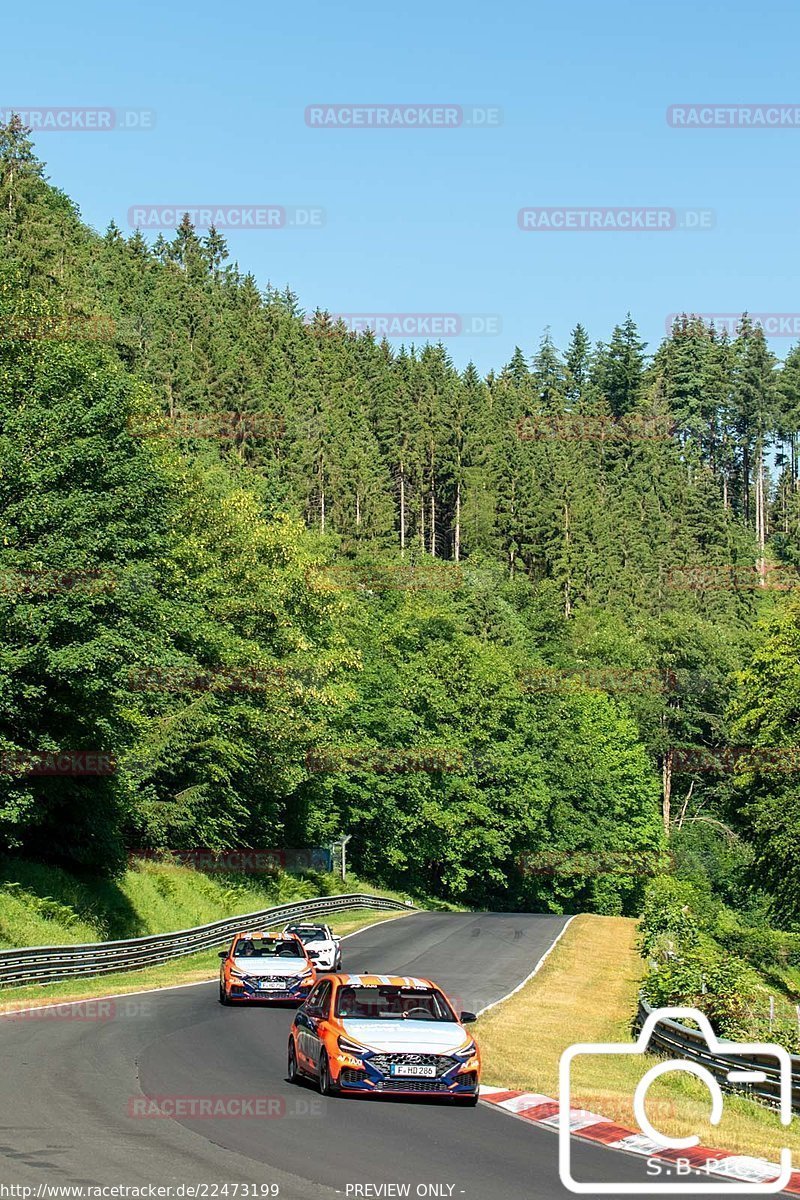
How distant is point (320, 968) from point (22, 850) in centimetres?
1147

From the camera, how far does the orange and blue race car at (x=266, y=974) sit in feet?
94.9

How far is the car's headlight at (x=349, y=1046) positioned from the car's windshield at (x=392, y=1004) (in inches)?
21.5

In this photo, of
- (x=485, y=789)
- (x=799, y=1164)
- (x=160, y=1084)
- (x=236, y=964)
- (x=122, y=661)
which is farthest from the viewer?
(x=485, y=789)

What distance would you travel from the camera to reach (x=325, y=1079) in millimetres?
15766

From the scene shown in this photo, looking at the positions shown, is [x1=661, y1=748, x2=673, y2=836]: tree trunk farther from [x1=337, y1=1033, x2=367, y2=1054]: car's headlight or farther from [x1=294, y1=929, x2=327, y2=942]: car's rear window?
[x1=337, y1=1033, x2=367, y2=1054]: car's headlight

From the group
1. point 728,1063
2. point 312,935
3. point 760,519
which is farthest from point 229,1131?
point 760,519

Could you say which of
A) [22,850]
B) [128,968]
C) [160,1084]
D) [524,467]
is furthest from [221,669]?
[524,467]

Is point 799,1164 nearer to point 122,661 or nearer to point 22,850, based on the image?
point 122,661

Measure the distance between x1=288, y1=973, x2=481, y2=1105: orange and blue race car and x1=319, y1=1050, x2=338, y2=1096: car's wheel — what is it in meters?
0.01

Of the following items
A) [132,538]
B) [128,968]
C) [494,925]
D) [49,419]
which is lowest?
[494,925]

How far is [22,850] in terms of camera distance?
42656mm

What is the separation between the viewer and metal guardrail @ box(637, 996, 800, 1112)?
Answer: 61.3ft
